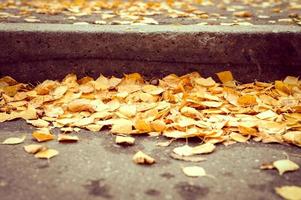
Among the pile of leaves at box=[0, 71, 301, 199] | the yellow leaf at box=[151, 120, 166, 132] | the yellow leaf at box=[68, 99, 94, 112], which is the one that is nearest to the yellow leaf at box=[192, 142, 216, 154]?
the pile of leaves at box=[0, 71, 301, 199]

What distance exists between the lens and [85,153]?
1798mm

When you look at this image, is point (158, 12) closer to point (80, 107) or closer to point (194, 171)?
point (80, 107)

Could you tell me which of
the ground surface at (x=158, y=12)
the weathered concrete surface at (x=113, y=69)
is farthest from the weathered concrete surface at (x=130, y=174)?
the ground surface at (x=158, y=12)

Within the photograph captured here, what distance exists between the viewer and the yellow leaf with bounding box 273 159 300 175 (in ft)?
5.31

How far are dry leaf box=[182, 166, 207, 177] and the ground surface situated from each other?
1.74 meters

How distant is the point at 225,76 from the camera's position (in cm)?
258

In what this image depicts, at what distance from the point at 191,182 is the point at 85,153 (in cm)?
55

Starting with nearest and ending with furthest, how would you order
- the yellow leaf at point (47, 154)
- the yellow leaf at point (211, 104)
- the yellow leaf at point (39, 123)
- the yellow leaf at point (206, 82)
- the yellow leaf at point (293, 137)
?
the yellow leaf at point (47, 154), the yellow leaf at point (293, 137), the yellow leaf at point (39, 123), the yellow leaf at point (211, 104), the yellow leaf at point (206, 82)

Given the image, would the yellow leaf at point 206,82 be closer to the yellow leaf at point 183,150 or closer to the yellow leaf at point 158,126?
the yellow leaf at point 158,126

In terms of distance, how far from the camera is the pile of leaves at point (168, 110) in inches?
74.4

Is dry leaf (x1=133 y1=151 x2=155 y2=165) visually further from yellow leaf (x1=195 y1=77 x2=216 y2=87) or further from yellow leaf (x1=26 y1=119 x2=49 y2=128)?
yellow leaf (x1=195 y1=77 x2=216 y2=87)

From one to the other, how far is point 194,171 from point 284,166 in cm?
40

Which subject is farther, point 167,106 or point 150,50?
point 150,50

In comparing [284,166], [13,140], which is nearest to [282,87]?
[284,166]
